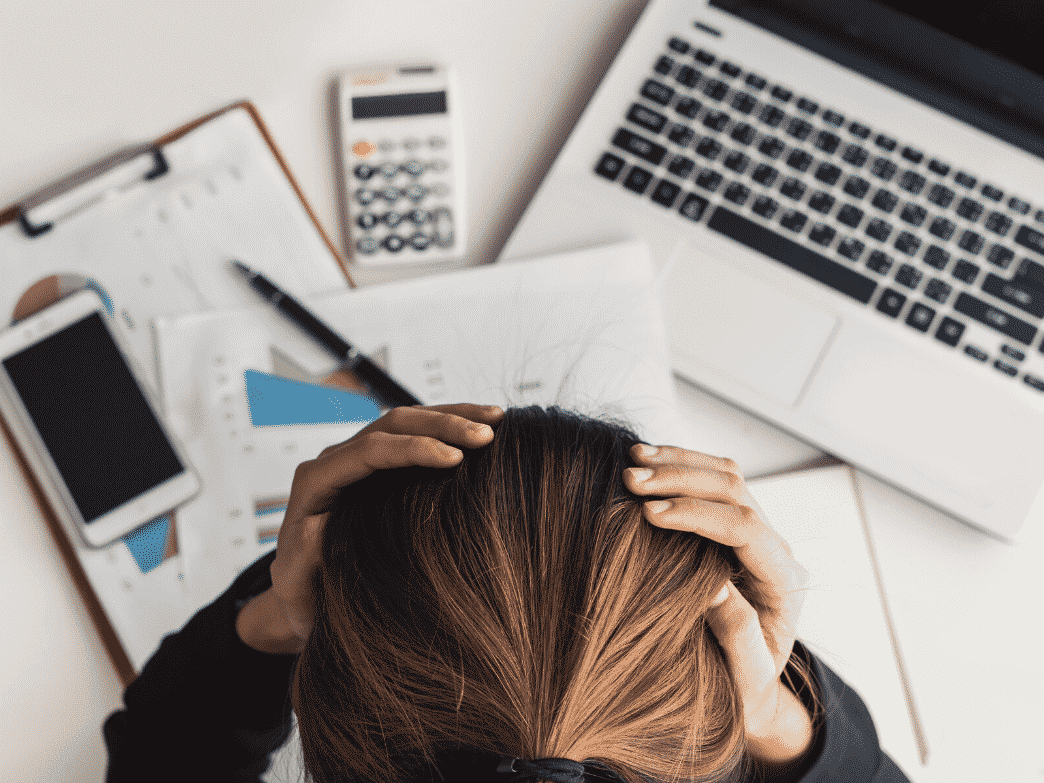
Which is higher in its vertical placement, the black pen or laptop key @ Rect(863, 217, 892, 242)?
laptop key @ Rect(863, 217, 892, 242)

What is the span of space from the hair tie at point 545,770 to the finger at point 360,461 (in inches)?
4.6

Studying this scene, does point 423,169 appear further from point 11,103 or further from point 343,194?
point 11,103

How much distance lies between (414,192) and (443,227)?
1.4 inches

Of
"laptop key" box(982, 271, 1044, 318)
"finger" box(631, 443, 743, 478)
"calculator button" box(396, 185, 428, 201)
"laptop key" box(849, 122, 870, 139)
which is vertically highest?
"laptop key" box(849, 122, 870, 139)

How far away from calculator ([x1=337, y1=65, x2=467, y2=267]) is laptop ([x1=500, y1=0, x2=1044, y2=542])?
0.22ft

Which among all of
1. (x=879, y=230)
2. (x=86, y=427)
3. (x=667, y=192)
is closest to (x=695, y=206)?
(x=667, y=192)

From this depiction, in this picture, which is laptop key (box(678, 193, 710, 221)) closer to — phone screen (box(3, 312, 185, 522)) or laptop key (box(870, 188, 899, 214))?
laptop key (box(870, 188, 899, 214))

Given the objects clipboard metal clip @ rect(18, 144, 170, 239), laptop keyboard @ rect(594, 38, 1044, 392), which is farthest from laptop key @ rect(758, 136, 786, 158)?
clipboard metal clip @ rect(18, 144, 170, 239)

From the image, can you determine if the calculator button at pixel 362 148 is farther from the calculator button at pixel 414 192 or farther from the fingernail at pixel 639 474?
the fingernail at pixel 639 474

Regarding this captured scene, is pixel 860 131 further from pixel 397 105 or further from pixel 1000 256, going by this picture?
pixel 397 105

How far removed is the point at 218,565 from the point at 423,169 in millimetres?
331

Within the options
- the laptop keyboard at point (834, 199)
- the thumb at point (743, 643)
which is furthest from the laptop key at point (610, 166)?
the thumb at point (743, 643)

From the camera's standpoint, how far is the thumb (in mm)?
311

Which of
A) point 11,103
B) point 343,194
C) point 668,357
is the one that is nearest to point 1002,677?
point 668,357
